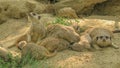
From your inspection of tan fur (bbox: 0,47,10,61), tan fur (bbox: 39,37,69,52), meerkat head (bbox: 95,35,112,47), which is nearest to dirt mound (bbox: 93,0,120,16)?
meerkat head (bbox: 95,35,112,47)

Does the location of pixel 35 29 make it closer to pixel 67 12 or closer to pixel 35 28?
pixel 35 28

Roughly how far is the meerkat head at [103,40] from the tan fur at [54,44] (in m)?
0.68

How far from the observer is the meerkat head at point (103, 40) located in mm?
7441

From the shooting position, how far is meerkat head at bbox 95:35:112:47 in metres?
7.44

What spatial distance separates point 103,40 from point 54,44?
3.44 feet

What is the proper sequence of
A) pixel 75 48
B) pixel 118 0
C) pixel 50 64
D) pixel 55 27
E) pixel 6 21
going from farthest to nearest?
pixel 118 0, pixel 6 21, pixel 55 27, pixel 75 48, pixel 50 64

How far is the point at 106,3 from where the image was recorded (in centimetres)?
1136

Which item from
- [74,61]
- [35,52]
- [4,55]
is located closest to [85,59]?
[74,61]

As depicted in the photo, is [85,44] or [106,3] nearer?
[85,44]

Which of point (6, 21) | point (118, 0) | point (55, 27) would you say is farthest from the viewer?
point (118, 0)

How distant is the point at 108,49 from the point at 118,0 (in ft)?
13.6

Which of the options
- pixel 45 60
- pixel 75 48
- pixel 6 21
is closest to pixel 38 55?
pixel 45 60

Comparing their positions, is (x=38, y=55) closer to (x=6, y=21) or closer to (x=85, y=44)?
(x=85, y=44)

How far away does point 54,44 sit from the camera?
730cm
